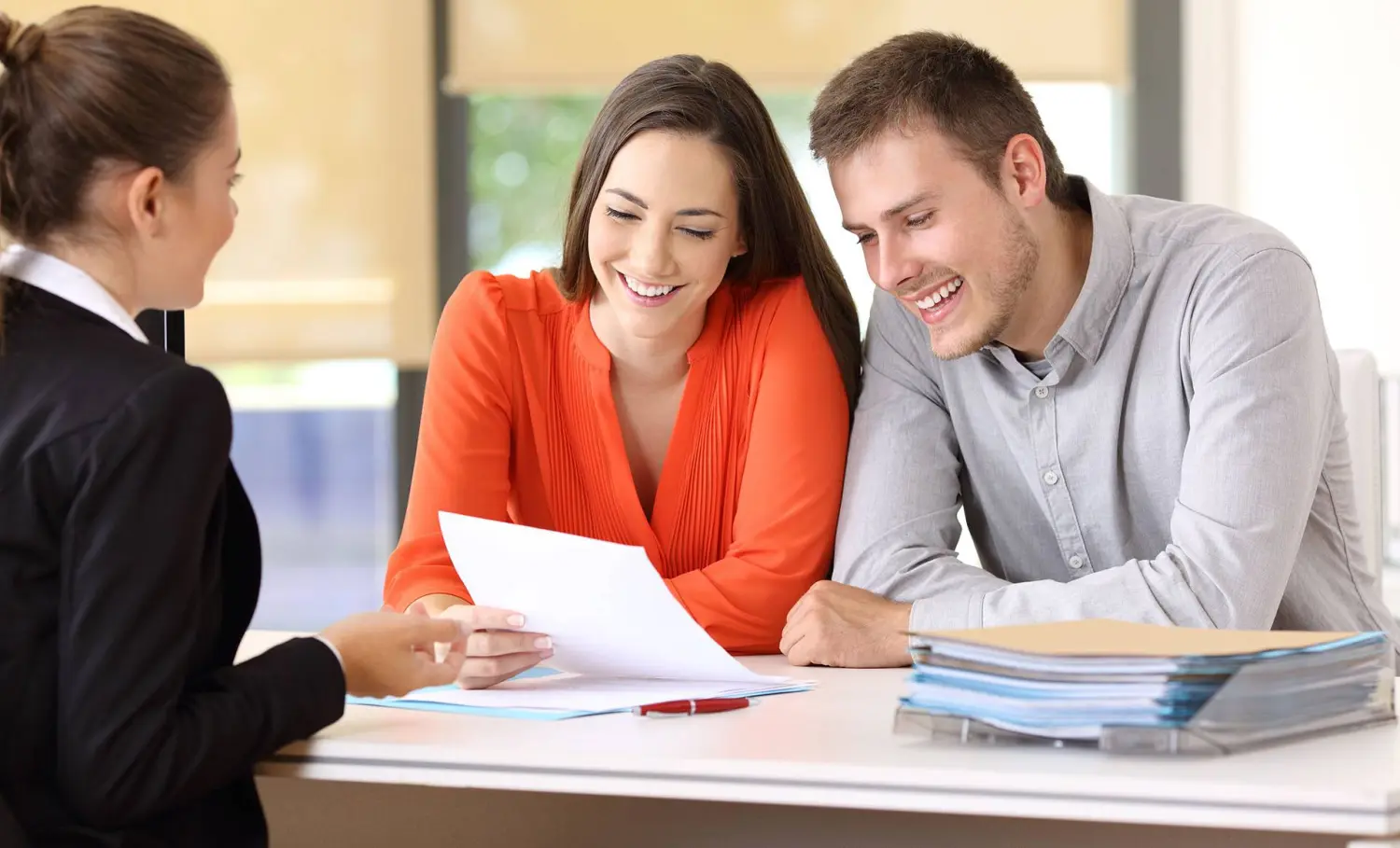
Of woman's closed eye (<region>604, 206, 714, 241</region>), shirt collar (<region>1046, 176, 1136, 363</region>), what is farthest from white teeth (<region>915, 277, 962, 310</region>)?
woman's closed eye (<region>604, 206, 714, 241</region>)

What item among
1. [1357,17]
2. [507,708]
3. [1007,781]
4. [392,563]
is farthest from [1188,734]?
[1357,17]

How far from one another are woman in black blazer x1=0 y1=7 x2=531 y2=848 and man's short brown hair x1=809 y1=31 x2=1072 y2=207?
0.76m

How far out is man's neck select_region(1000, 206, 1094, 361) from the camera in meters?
1.70

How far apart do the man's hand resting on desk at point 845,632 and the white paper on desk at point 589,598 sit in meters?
0.13

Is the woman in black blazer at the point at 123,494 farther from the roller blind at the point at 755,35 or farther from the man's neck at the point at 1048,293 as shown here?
the roller blind at the point at 755,35

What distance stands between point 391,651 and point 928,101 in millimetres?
871

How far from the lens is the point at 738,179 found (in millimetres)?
1692

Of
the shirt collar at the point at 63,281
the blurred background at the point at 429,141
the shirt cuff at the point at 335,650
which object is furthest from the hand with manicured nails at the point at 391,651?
the blurred background at the point at 429,141

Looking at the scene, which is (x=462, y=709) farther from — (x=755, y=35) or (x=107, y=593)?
(x=755, y=35)

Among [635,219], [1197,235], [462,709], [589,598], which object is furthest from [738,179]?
[462,709]

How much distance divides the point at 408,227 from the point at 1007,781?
10.5 ft

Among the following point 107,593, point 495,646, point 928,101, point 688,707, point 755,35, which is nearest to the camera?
point 107,593

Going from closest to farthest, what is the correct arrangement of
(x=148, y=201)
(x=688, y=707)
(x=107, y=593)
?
(x=107, y=593), (x=148, y=201), (x=688, y=707)

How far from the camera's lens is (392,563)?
161 cm
